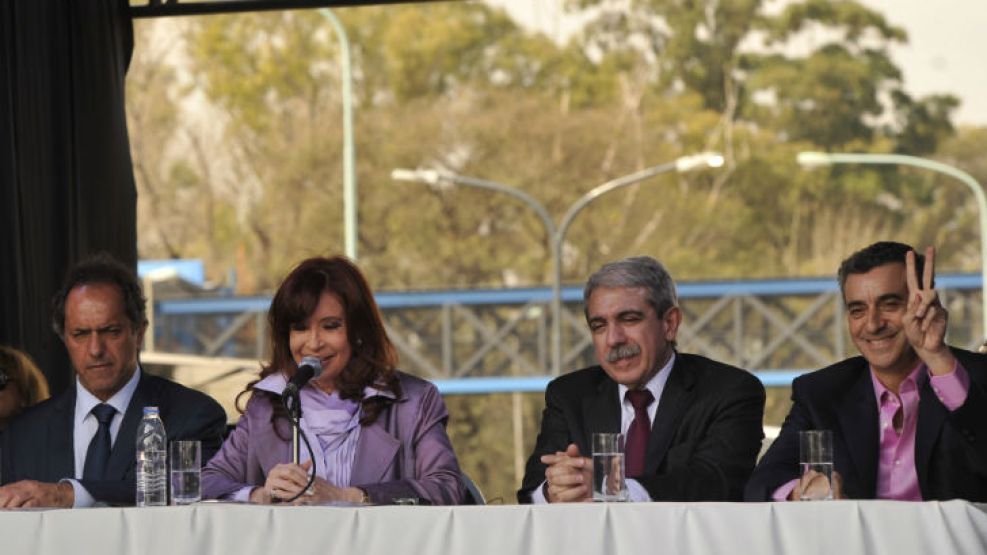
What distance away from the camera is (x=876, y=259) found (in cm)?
383

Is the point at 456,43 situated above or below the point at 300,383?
above

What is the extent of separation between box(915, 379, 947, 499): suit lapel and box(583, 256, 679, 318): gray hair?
59 centimetres

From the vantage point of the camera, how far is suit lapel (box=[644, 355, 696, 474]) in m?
4.09

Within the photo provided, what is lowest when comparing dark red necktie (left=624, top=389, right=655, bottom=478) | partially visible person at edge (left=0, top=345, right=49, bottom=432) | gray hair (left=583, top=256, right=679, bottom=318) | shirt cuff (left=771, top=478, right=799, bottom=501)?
shirt cuff (left=771, top=478, right=799, bottom=501)

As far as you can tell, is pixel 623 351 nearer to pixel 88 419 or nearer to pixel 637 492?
pixel 637 492

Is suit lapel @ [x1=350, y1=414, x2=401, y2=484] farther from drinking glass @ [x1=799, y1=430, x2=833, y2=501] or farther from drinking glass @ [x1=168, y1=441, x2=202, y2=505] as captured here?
drinking glass @ [x1=799, y1=430, x2=833, y2=501]

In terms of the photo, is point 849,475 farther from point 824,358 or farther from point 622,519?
point 824,358

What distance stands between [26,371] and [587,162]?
30307 millimetres

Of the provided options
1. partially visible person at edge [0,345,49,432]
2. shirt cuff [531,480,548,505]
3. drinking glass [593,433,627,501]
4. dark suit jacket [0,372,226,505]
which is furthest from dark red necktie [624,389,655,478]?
partially visible person at edge [0,345,49,432]

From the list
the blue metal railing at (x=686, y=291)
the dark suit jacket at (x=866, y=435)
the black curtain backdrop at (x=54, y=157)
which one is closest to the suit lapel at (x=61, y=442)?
the black curtain backdrop at (x=54, y=157)

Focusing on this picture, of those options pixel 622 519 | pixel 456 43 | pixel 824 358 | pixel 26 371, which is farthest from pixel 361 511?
pixel 456 43

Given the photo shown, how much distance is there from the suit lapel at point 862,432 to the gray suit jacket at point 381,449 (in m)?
0.84

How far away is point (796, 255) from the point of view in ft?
112

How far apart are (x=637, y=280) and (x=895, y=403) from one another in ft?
2.00
